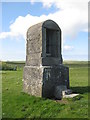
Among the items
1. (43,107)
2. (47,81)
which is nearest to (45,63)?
(47,81)

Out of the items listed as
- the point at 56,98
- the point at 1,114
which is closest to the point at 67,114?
the point at 56,98

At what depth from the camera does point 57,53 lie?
1695 centimetres

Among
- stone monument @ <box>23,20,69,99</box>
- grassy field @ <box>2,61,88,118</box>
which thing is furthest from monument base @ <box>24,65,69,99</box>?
grassy field @ <box>2,61,88,118</box>

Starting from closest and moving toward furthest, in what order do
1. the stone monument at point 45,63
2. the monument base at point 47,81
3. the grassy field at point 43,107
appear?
1. the grassy field at point 43,107
2. the monument base at point 47,81
3. the stone monument at point 45,63

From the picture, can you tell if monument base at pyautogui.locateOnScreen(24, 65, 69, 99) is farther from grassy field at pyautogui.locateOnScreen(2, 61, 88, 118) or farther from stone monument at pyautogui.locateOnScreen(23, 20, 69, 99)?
grassy field at pyautogui.locateOnScreen(2, 61, 88, 118)

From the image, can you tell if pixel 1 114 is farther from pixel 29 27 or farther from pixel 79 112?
pixel 29 27

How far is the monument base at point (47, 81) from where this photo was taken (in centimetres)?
1488

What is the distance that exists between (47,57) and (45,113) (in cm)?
508

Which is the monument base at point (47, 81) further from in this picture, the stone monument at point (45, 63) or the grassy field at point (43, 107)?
the grassy field at point (43, 107)

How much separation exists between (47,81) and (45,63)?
148cm

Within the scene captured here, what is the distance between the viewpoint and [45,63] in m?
15.8

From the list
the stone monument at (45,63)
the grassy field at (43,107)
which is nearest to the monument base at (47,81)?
the stone monument at (45,63)

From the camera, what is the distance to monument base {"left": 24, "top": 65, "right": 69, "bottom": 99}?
1488 cm

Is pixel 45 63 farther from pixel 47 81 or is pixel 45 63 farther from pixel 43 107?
pixel 43 107
